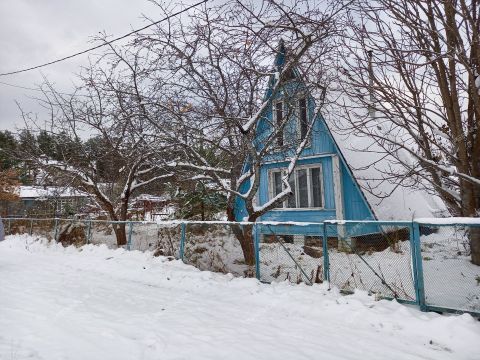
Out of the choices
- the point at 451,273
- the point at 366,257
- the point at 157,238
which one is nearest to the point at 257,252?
the point at 366,257

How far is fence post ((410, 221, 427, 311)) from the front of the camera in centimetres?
516

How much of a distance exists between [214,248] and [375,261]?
4012 mm

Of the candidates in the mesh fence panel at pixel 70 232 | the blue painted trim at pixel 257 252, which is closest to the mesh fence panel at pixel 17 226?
the mesh fence panel at pixel 70 232

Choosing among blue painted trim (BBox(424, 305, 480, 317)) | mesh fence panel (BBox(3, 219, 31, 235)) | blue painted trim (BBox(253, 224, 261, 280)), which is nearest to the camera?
blue painted trim (BBox(424, 305, 480, 317))

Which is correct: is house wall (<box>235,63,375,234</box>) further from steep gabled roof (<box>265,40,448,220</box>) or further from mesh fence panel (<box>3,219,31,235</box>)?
mesh fence panel (<box>3,219,31,235</box>)

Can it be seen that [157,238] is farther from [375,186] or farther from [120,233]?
[375,186]

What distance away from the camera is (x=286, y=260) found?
7.19 m

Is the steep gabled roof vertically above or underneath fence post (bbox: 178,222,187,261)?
above

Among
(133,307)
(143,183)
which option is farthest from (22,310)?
(143,183)

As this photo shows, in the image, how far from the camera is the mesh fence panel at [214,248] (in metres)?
8.29

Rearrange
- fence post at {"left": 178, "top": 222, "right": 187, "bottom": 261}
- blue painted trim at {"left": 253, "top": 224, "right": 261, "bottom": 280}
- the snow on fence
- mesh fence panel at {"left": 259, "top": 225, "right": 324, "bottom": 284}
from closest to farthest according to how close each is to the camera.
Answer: the snow on fence, mesh fence panel at {"left": 259, "top": 225, "right": 324, "bottom": 284}, blue painted trim at {"left": 253, "top": 224, "right": 261, "bottom": 280}, fence post at {"left": 178, "top": 222, "right": 187, "bottom": 261}

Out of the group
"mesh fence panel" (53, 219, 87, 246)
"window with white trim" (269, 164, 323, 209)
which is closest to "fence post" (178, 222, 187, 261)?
"window with white trim" (269, 164, 323, 209)

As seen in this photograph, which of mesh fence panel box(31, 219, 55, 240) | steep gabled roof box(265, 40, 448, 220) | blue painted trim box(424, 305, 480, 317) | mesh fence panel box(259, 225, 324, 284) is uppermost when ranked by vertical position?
steep gabled roof box(265, 40, 448, 220)

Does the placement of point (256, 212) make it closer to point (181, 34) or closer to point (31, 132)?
point (181, 34)
